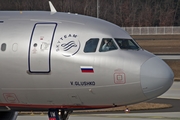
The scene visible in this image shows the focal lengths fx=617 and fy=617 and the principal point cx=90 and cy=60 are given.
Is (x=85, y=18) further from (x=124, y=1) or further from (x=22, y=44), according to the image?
(x=124, y=1)

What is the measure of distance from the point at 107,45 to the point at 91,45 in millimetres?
382

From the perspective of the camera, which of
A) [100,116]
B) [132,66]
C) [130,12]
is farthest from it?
[130,12]

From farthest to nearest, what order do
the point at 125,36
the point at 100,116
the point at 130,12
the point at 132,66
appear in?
the point at 130,12 < the point at 100,116 < the point at 125,36 < the point at 132,66

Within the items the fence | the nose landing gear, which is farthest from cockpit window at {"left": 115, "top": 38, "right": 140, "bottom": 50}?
the fence

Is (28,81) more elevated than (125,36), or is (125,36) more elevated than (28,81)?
(125,36)

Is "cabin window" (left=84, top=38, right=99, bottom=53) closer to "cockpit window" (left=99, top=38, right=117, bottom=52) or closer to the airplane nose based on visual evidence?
"cockpit window" (left=99, top=38, right=117, bottom=52)

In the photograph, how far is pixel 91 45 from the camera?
14.7 m

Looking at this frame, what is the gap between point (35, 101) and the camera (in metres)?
15.0

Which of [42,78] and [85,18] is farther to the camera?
[85,18]

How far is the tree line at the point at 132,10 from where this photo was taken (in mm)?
118625

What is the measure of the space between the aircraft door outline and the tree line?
3823 inches

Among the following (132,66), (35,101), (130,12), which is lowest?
(130,12)

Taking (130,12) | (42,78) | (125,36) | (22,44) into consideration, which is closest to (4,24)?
(22,44)

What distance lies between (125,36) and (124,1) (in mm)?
127212
